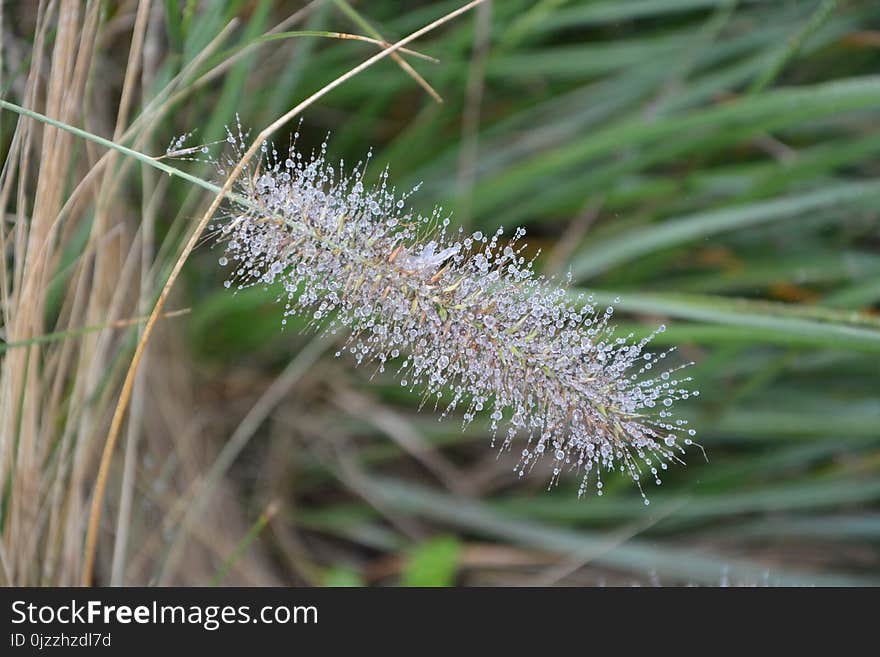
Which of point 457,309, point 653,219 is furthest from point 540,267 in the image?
point 457,309

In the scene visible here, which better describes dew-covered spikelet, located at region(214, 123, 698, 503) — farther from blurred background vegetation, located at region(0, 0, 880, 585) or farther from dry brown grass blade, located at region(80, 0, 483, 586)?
blurred background vegetation, located at region(0, 0, 880, 585)

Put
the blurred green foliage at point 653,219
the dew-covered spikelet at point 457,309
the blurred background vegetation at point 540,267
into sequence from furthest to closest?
the blurred green foliage at point 653,219, the blurred background vegetation at point 540,267, the dew-covered spikelet at point 457,309

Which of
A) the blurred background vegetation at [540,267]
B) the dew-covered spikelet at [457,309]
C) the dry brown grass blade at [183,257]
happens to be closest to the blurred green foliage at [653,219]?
the blurred background vegetation at [540,267]

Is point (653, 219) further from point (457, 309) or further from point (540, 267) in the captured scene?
point (457, 309)

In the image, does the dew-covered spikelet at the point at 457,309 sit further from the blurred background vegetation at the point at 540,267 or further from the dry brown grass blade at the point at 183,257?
the blurred background vegetation at the point at 540,267

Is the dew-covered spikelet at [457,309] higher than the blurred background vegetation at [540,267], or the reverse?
the blurred background vegetation at [540,267]

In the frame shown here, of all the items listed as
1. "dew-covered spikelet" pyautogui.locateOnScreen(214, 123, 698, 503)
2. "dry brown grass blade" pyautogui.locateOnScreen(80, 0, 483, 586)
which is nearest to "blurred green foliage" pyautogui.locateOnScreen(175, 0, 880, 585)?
"dry brown grass blade" pyautogui.locateOnScreen(80, 0, 483, 586)
